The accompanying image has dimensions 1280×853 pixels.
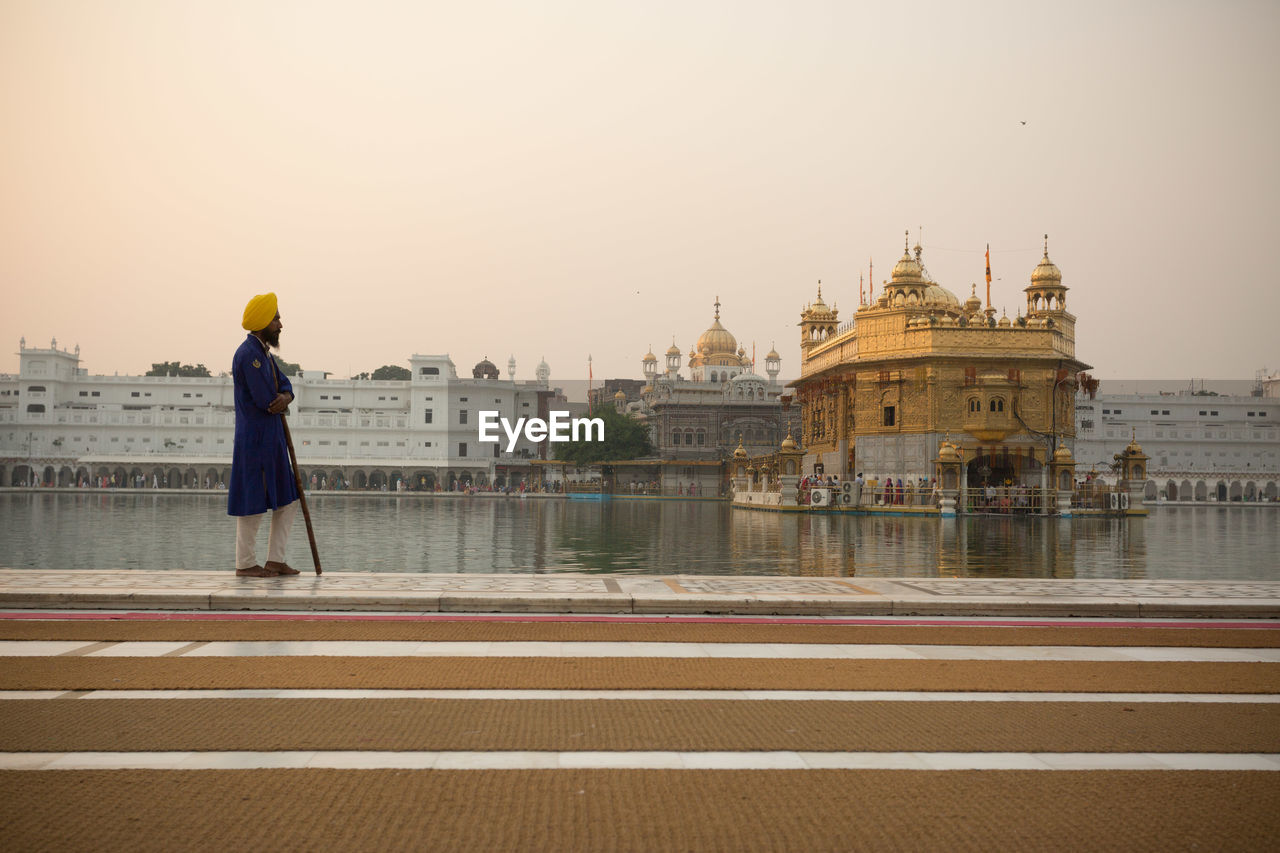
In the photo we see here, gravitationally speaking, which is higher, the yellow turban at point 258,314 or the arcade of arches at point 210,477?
the yellow turban at point 258,314

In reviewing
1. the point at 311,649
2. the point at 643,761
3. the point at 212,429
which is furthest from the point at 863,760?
the point at 212,429

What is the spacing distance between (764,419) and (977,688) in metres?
77.8

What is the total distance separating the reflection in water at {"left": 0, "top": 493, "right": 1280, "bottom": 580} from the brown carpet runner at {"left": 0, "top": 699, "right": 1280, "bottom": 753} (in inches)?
298

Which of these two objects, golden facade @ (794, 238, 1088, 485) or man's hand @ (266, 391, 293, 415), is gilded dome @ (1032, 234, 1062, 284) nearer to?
golden facade @ (794, 238, 1088, 485)

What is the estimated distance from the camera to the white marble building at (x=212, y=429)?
8169 centimetres

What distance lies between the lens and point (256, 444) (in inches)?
363

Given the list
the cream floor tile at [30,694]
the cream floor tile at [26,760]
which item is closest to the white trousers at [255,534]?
the cream floor tile at [30,694]

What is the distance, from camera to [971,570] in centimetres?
1378

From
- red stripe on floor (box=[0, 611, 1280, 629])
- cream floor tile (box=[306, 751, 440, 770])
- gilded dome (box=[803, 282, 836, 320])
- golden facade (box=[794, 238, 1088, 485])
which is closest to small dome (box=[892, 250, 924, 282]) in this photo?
golden facade (box=[794, 238, 1088, 485])

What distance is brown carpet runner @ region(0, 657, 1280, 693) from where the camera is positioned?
5582mm

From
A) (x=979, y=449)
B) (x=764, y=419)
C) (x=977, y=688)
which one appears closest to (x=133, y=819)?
(x=977, y=688)

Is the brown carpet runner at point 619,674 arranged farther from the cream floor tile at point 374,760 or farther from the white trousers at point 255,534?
the white trousers at point 255,534

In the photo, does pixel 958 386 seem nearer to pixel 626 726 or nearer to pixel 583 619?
pixel 583 619

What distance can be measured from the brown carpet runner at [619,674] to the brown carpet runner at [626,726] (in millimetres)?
404
